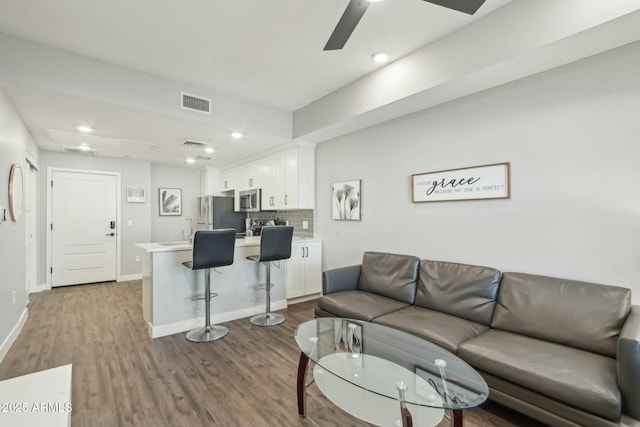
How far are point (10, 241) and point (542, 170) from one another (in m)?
4.94

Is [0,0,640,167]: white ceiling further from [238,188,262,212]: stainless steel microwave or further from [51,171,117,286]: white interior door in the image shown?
[51,171,117,286]: white interior door

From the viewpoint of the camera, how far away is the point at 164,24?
7.72 ft

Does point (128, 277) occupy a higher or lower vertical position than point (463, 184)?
lower

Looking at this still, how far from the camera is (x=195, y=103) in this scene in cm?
341

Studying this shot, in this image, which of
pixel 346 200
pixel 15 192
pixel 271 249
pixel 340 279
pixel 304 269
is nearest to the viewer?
pixel 15 192

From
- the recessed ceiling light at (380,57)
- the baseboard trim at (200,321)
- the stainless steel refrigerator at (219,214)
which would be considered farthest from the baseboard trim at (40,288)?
the recessed ceiling light at (380,57)

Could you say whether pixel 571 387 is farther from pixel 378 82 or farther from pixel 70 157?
pixel 70 157

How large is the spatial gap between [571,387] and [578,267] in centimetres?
103

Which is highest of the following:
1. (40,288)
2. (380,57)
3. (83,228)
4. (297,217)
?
(380,57)

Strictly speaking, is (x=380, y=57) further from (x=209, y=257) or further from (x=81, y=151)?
(x=81, y=151)

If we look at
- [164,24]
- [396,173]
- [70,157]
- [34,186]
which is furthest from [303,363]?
[70,157]

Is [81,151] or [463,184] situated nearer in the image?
[463,184]

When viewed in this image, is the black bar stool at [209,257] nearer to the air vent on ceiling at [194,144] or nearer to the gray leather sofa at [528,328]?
the gray leather sofa at [528,328]

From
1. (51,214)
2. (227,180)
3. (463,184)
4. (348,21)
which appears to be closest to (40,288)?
(51,214)
